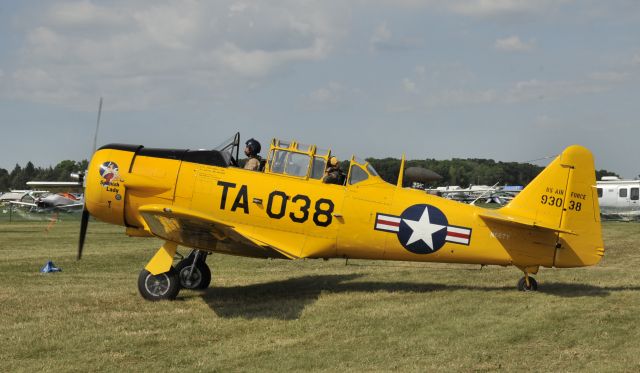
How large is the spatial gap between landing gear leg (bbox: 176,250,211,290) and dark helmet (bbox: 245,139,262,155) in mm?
1788

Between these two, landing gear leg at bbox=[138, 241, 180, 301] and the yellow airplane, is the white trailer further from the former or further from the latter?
landing gear leg at bbox=[138, 241, 180, 301]

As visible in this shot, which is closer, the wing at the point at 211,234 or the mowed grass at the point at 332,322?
the mowed grass at the point at 332,322

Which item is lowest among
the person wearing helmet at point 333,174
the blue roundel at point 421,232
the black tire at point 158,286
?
the black tire at point 158,286

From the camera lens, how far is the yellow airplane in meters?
10.0

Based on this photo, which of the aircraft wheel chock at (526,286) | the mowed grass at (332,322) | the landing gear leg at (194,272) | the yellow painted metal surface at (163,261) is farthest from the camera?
the landing gear leg at (194,272)

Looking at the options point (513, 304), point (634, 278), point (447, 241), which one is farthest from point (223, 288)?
point (634, 278)

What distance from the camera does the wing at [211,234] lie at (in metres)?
8.55

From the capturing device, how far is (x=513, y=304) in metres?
9.34

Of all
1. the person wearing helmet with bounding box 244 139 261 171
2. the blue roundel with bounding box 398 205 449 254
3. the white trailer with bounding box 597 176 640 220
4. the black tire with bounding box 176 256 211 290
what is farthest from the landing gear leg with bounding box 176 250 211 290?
the white trailer with bounding box 597 176 640 220

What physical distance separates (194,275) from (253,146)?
88.4 inches

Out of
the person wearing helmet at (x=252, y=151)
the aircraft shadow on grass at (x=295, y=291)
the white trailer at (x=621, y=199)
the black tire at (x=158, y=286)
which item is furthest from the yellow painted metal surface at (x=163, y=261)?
the white trailer at (x=621, y=199)

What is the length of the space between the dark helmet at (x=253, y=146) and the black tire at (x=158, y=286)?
217 centimetres

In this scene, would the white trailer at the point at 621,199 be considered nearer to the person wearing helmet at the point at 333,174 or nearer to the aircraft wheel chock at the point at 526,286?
the aircraft wheel chock at the point at 526,286

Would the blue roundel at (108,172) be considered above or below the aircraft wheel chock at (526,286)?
above
